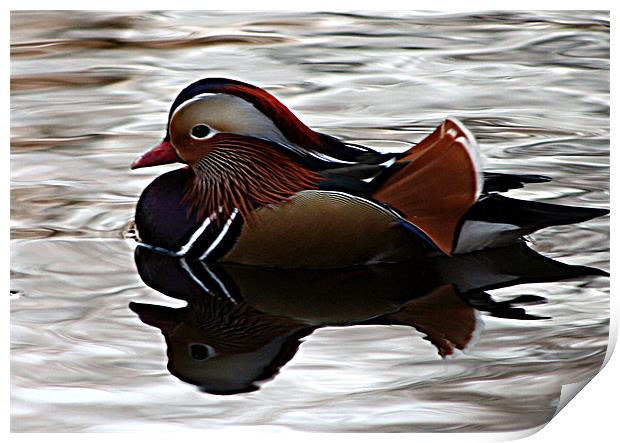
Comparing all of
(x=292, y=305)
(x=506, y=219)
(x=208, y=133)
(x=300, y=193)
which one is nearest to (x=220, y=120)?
(x=208, y=133)

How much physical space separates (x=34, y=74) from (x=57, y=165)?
0.11 metres

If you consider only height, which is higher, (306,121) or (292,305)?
(306,121)

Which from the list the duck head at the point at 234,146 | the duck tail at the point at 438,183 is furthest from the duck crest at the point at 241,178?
the duck tail at the point at 438,183

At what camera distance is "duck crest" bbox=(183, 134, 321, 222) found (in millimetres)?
1575

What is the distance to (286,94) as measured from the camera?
156cm

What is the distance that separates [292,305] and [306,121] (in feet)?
0.73

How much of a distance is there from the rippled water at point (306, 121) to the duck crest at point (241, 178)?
0.22ft

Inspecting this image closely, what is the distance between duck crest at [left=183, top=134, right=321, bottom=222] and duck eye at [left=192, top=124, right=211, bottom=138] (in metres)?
0.02

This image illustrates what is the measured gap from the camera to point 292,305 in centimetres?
155

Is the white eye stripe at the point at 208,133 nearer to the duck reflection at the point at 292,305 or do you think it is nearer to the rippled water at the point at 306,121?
the rippled water at the point at 306,121

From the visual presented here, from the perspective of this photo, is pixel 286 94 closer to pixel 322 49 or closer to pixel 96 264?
pixel 322 49

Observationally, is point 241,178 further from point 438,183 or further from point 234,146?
point 438,183

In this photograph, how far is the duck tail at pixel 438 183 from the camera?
5.15ft
